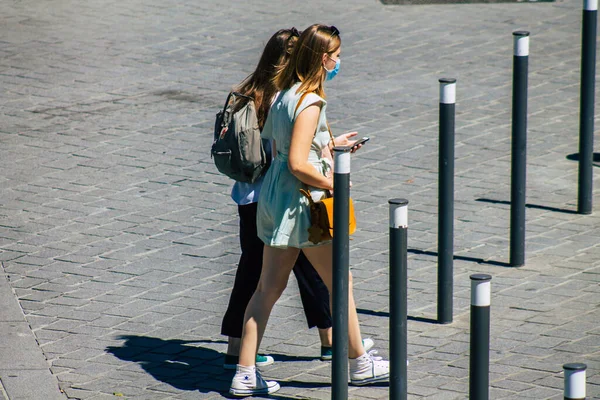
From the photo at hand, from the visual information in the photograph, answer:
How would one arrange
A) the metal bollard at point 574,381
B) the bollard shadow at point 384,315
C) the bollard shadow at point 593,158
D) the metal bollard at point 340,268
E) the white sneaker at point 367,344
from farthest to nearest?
the bollard shadow at point 593,158, the bollard shadow at point 384,315, the white sneaker at point 367,344, the metal bollard at point 340,268, the metal bollard at point 574,381

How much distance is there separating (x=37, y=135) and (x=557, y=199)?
4.44m

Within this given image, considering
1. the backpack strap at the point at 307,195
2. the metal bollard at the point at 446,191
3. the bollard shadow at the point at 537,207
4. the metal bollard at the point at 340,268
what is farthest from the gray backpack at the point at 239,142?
the bollard shadow at the point at 537,207

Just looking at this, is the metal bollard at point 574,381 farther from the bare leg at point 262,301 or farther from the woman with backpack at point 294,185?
the bare leg at point 262,301

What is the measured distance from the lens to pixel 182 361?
Result: 224 inches

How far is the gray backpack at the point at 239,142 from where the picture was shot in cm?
519

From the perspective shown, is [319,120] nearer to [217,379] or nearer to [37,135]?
[217,379]

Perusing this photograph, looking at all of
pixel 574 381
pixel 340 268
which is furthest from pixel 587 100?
pixel 574 381

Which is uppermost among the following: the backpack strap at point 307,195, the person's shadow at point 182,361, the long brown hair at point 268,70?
the long brown hair at point 268,70

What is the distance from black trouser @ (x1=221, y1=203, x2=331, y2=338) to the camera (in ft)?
18.0

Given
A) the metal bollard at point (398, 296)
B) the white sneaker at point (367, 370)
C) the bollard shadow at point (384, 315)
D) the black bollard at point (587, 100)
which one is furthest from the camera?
the black bollard at point (587, 100)

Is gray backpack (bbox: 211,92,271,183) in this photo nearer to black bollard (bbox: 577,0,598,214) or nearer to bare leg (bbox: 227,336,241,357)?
bare leg (bbox: 227,336,241,357)

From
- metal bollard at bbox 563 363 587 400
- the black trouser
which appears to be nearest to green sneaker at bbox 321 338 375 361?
the black trouser

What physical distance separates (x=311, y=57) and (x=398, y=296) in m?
1.15

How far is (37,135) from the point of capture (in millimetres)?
9414
